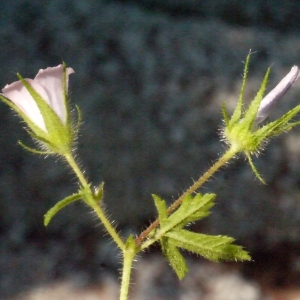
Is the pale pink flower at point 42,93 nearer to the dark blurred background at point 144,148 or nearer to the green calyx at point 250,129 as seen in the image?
the green calyx at point 250,129

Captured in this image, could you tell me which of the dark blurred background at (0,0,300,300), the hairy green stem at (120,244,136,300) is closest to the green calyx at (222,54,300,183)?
the hairy green stem at (120,244,136,300)

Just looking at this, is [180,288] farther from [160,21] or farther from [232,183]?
[160,21]

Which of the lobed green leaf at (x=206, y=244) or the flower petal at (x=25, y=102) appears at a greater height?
the flower petal at (x=25, y=102)

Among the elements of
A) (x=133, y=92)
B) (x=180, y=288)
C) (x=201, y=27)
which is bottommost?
(x=180, y=288)

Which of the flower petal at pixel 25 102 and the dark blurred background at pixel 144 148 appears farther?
the dark blurred background at pixel 144 148

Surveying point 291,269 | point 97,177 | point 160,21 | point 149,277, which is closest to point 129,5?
point 160,21

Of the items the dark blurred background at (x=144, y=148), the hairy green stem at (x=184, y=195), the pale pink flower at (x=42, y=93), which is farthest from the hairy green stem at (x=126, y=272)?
the dark blurred background at (x=144, y=148)

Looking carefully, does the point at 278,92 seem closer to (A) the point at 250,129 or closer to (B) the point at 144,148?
(A) the point at 250,129
